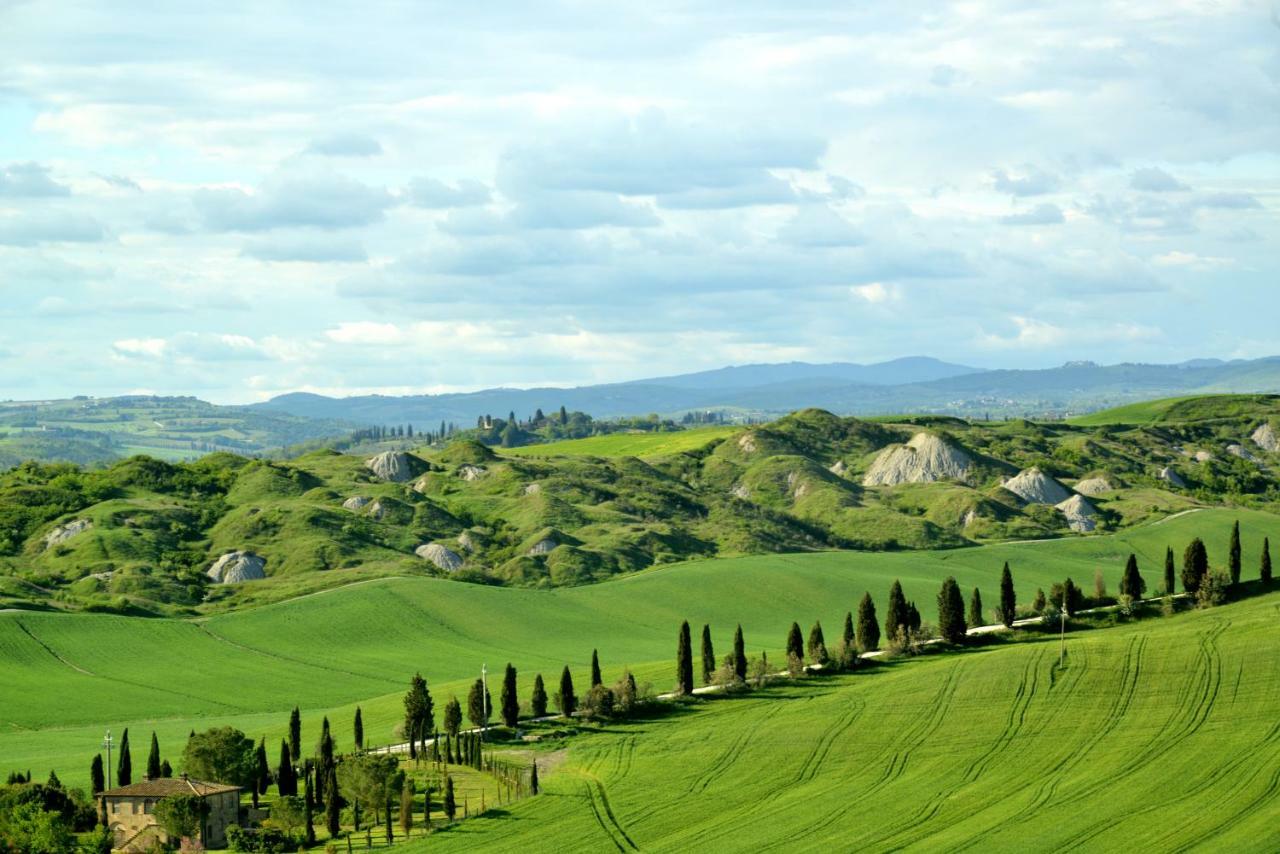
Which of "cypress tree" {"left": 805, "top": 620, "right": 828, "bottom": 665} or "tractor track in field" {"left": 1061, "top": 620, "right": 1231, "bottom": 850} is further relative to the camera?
"cypress tree" {"left": 805, "top": 620, "right": 828, "bottom": 665}

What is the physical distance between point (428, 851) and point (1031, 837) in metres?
35.2

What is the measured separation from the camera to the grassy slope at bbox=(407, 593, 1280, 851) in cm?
9669

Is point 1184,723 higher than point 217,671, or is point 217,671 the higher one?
point 1184,723

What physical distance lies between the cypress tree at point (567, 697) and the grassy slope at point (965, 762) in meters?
7.11

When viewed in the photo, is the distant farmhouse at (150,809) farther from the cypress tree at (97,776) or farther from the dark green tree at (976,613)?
the dark green tree at (976,613)

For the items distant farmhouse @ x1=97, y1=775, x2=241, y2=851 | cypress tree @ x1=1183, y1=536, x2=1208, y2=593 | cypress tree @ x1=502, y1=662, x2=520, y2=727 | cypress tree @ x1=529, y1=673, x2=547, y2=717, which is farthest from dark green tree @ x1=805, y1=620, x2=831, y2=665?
distant farmhouse @ x1=97, y1=775, x2=241, y2=851

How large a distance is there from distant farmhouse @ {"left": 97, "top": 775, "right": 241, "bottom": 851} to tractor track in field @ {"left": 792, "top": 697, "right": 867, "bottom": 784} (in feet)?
125

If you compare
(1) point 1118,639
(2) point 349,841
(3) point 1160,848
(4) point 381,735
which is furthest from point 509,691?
(3) point 1160,848

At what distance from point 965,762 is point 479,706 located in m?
44.9

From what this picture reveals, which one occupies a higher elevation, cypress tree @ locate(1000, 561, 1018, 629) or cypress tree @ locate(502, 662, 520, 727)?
cypress tree @ locate(1000, 561, 1018, 629)

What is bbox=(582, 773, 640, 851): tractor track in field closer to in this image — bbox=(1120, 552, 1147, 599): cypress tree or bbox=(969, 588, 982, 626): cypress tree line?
bbox=(969, 588, 982, 626): cypress tree line

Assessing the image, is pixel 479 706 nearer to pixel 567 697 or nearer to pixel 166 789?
Result: pixel 567 697

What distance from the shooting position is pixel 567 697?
138375mm

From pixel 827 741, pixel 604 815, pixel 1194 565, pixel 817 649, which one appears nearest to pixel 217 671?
pixel 817 649
